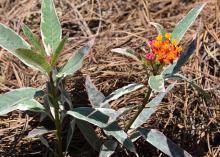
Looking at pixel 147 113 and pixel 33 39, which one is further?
pixel 147 113

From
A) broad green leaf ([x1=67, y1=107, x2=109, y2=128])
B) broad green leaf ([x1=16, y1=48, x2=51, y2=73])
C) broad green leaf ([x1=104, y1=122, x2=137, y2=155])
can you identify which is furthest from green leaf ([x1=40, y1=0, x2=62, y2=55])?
broad green leaf ([x1=104, y1=122, x2=137, y2=155])

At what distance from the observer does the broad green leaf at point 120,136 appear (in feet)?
5.08

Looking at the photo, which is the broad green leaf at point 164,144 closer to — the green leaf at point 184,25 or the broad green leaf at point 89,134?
the broad green leaf at point 89,134

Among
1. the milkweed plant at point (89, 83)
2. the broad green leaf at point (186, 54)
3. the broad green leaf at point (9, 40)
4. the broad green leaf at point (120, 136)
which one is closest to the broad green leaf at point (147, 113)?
the milkweed plant at point (89, 83)

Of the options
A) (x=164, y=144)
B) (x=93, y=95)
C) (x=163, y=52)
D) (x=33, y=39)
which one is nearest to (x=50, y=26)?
(x=33, y=39)

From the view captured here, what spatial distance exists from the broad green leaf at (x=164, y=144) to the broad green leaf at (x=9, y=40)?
0.56 meters

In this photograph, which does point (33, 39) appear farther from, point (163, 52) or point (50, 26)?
point (163, 52)

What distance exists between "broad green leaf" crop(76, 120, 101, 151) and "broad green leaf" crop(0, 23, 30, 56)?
385 millimetres

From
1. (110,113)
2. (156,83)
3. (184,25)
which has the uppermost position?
(184,25)

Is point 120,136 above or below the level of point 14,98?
below

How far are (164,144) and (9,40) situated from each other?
663 mm

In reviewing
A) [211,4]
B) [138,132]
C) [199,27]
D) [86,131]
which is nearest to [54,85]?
[86,131]

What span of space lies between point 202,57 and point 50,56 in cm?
92

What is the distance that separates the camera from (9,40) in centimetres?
150
